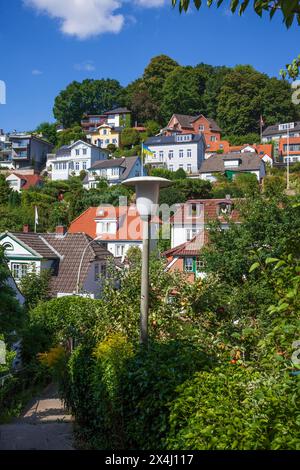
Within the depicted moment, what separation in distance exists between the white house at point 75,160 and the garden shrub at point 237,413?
264 feet

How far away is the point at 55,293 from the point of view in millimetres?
26156

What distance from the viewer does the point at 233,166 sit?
242 ft

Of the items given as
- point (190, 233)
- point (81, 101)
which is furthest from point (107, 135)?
point (190, 233)

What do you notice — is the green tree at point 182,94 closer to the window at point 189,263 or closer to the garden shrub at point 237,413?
the window at point 189,263

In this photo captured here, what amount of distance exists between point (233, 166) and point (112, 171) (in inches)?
745

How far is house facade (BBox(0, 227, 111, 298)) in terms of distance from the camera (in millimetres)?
26453

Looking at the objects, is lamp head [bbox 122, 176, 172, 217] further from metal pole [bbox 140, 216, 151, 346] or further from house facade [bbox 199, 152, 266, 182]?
house facade [bbox 199, 152, 266, 182]

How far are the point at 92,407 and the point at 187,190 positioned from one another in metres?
54.2

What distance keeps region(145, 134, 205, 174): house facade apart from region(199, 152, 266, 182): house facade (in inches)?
214

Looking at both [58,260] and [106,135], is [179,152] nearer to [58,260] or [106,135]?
[106,135]

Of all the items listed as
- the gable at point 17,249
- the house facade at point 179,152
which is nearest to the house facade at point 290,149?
the house facade at point 179,152

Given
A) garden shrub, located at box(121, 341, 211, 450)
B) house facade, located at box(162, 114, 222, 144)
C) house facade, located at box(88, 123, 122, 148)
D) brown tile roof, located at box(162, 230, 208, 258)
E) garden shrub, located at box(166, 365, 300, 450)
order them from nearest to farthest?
1. garden shrub, located at box(166, 365, 300, 450)
2. garden shrub, located at box(121, 341, 211, 450)
3. brown tile roof, located at box(162, 230, 208, 258)
4. house facade, located at box(162, 114, 222, 144)
5. house facade, located at box(88, 123, 122, 148)

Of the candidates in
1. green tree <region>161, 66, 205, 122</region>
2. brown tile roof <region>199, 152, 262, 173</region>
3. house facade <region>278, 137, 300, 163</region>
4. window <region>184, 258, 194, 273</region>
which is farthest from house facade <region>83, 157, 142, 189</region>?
window <region>184, 258, 194, 273</region>

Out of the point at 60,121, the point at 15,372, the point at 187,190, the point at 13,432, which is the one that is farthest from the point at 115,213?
the point at 60,121
